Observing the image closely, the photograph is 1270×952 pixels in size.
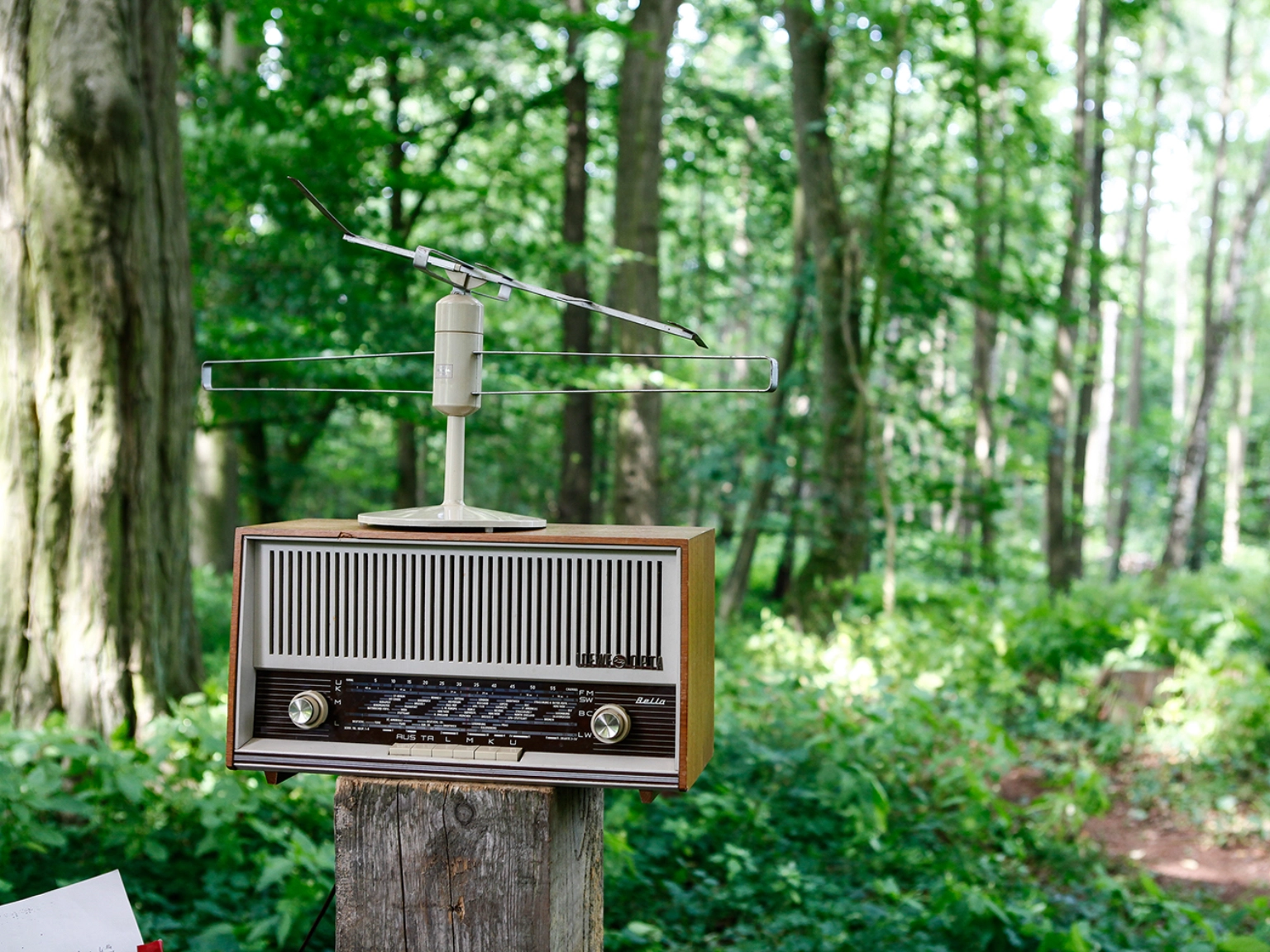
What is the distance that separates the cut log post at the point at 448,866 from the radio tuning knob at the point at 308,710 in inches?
4.7

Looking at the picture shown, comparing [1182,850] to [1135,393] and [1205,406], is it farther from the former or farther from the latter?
[1135,393]

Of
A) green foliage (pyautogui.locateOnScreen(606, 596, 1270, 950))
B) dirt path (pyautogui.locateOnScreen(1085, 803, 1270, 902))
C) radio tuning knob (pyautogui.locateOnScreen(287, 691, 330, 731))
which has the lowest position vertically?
dirt path (pyautogui.locateOnScreen(1085, 803, 1270, 902))

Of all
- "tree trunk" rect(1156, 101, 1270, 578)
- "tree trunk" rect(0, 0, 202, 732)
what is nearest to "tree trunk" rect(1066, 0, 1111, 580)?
"tree trunk" rect(1156, 101, 1270, 578)

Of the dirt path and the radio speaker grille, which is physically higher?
the radio speaker grille

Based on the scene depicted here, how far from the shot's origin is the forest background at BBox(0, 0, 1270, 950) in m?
3.71

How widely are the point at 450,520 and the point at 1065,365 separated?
12603 mm

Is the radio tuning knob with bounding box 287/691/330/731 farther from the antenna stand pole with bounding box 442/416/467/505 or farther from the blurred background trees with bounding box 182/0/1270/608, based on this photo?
the blurred background trees with bounding box 182/0/1270/608

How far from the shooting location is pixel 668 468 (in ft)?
57.1

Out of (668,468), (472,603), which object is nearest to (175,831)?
(472,603)

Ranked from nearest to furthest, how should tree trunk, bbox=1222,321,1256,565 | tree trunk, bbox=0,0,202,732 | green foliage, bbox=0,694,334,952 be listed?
green foliage, bbox=0,694,334,952, tree trunk, bbox=0,0,202,732, tree trunk, bbox=1222,321,1256,565

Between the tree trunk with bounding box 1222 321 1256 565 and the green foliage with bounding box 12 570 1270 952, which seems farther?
the tree trunk with bounding box 1222 321 1256 565

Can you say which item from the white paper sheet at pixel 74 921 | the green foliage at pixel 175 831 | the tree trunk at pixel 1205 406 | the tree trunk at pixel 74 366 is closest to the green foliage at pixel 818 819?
the green foliage at pixel 175 831

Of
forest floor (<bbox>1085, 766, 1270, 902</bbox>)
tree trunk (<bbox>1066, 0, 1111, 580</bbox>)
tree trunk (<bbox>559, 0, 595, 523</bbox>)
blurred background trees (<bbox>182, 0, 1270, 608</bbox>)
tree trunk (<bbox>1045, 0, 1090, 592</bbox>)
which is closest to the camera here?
forest floor (<bbox>1085, 766, 1270, 902</bbox>)

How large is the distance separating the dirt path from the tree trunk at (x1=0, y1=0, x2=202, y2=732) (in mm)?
4632
